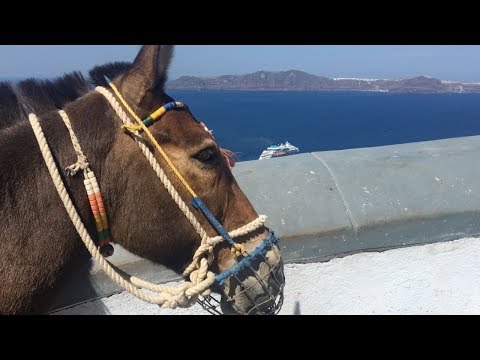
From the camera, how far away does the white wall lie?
2.65 m

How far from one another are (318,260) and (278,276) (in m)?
0.70

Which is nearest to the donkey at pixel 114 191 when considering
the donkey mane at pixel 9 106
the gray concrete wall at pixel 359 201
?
the donkey mane at pixel 9 106

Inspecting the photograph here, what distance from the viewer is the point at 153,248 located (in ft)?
6.21

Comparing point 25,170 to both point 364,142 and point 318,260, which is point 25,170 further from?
point 364,142

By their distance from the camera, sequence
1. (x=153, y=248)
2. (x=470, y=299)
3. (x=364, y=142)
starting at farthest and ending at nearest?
(x=364, y=142) → (x=470, y=299) → (x=153, y=248)

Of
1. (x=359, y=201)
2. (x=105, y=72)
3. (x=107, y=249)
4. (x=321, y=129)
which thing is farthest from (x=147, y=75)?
(x=321, y=129)

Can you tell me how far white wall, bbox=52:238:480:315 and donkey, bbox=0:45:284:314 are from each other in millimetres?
723

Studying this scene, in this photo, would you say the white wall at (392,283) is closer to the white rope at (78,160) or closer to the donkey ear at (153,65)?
the white rope at (78,160)

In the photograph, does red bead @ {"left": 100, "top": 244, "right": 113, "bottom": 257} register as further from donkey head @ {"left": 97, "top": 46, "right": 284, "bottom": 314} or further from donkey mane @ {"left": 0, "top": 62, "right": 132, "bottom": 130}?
donkey mane @ {"left": 0, "top": 62, "right": 132, "bottom": 130}

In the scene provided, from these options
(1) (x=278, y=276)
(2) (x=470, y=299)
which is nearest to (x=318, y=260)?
(1) (x=278, y=276)

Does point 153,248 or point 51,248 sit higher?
point 51,248

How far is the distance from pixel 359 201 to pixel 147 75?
1.59m

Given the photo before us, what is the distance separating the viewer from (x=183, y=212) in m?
1.83

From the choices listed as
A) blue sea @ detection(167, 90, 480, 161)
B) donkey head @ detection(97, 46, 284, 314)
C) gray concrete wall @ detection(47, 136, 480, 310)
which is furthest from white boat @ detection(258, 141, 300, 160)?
blue sea @ detection(167, 90, 480, 161)
